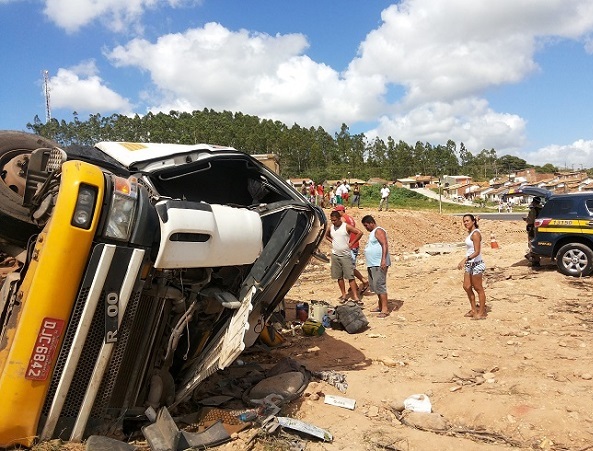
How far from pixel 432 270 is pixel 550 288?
3.19 metres

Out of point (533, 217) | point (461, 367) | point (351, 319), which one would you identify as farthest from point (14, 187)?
point (533, 217)

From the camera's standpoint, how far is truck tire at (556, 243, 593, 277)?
31.6 ft

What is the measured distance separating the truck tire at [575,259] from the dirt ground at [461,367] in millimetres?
249

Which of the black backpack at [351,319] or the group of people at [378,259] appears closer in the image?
the black backpack at [351,319]

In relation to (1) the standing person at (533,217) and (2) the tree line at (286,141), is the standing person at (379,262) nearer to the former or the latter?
(1) the standing person at (533,217)

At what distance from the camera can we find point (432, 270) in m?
11.9

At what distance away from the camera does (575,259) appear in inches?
384

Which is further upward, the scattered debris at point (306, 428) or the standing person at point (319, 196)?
the standing person at point (319, 196)

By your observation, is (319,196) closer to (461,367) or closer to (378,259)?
(378,259)

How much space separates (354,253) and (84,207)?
609cm

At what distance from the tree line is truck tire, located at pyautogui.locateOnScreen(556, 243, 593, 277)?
4906 cm

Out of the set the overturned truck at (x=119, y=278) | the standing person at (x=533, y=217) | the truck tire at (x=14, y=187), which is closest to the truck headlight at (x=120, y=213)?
the overturned truck at (x=119, y=278)

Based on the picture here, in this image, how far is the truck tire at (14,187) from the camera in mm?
3598

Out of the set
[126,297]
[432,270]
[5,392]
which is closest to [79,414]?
[5,392]
